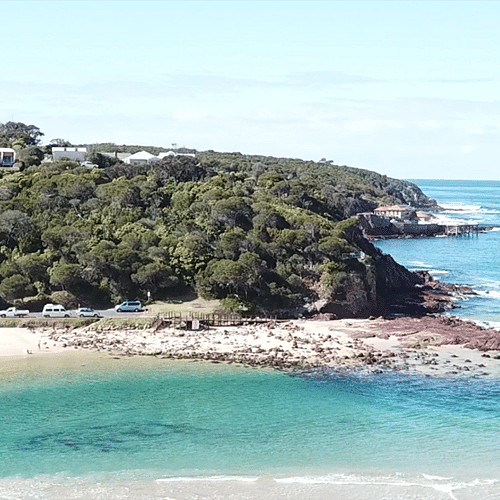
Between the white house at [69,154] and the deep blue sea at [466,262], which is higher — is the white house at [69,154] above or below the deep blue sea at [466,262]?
above

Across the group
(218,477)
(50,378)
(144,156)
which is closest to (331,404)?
(218,477)

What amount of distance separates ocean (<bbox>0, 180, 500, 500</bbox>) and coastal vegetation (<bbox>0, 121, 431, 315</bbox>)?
A: 12.6 meters

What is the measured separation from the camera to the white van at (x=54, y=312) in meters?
53.0

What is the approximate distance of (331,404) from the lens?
38.1 m

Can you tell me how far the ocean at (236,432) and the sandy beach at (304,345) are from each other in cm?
152

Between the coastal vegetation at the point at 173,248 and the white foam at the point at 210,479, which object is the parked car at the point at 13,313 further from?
the white foam at the point at 210,479

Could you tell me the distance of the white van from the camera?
174ft

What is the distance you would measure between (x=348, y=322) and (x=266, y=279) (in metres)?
7.97

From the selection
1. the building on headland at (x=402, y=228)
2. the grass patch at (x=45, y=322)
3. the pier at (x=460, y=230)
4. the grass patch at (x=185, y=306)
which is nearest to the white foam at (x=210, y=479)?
the grass patch at (x=45, y=322)

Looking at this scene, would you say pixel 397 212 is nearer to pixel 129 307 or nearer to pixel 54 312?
pixel 129 307

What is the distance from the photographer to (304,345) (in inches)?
1891

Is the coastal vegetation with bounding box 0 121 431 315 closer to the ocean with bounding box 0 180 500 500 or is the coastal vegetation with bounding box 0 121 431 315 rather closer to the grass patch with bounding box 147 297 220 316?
the grass patch with bounding box 147 297 220 316

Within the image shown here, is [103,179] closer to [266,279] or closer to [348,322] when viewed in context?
[266,279]

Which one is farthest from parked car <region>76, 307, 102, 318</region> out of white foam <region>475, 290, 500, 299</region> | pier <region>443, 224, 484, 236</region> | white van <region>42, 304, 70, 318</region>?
pier <region>443, 224, 484, 236</region>
